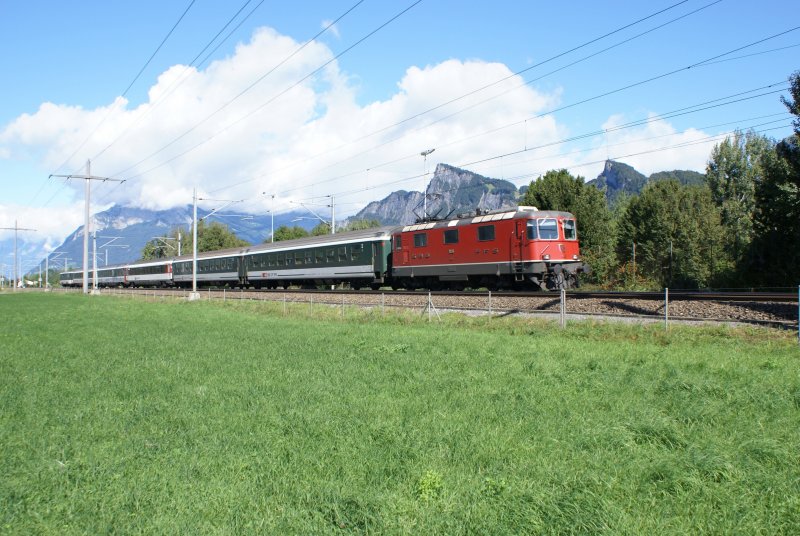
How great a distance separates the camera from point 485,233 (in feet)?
87.8

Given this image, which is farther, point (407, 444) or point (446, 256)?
point (446, 256)

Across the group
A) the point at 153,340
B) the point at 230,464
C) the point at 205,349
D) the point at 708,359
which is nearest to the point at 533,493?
the point at 230,464

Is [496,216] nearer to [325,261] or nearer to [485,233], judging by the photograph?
[485,233]

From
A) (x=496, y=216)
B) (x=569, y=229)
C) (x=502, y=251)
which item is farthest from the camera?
(x=496, y=216)

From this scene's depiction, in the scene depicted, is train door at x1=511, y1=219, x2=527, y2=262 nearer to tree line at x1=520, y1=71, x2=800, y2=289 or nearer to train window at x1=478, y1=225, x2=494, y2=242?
train window at x1=478, y1=225, x2=494, y2=242

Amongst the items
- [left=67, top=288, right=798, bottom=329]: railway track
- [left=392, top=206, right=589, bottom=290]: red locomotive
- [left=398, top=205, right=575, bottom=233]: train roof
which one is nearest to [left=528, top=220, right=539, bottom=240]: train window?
[left=392, top=206, right=589, bottom=290]: red locomotive

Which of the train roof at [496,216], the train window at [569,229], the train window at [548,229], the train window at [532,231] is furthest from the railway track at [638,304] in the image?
the train window at [569,229]

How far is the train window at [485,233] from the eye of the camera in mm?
26438

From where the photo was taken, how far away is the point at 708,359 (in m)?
11.7

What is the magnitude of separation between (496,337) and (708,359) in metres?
5.87

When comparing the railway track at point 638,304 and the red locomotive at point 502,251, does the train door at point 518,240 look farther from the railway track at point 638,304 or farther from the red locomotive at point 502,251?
the railway track at point 638,304

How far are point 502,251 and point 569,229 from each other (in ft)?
10.9

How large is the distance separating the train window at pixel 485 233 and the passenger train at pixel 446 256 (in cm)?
5

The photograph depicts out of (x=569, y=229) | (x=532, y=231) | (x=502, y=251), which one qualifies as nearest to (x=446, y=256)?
(x=502, y=251)
